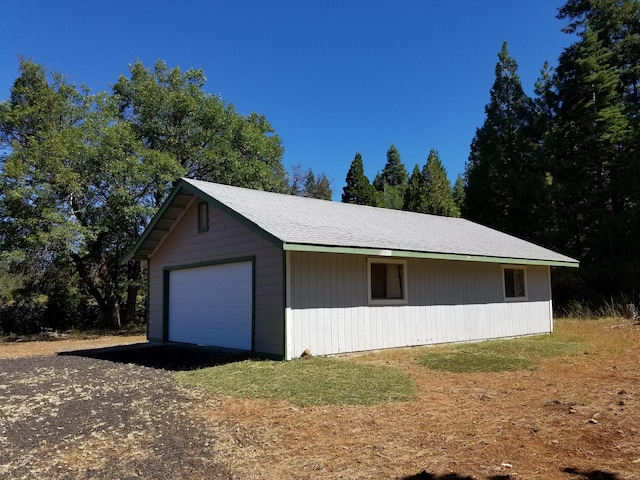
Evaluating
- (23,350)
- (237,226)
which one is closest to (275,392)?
(237,226)

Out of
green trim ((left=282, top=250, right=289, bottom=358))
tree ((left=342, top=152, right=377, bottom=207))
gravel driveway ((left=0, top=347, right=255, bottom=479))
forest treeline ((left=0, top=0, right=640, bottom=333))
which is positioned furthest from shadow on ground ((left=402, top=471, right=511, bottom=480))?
tree ((left=342, top=152, right=377, bottom=207))

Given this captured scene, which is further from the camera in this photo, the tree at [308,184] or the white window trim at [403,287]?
the tree at [308,184]

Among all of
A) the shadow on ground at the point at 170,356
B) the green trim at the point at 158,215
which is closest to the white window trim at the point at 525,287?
the shadow on ground at the point at 170,356

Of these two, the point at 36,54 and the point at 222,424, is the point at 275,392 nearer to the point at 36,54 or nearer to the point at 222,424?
the point at 222,424

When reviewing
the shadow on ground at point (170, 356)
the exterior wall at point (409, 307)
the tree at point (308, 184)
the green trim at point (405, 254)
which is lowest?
the shadow on ground at point (170, 356)

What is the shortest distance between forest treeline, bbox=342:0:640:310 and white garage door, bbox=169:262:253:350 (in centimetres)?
1710

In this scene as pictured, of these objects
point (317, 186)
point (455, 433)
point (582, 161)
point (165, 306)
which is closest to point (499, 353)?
point (455, 433)

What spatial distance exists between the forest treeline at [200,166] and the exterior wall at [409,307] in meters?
10.5

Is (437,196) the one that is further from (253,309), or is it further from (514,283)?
(253,309)

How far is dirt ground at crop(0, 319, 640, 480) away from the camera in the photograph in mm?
3941

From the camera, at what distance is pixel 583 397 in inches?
244

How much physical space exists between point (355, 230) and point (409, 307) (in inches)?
86.4

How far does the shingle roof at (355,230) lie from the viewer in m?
9.57

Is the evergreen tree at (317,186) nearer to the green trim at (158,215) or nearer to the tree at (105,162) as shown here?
the tree at (105,162)
